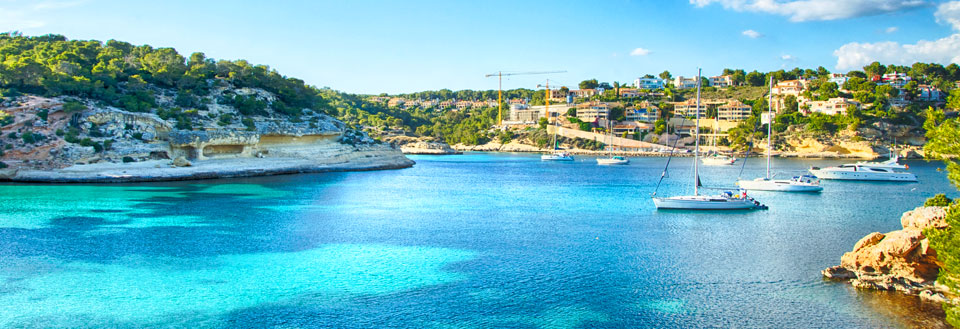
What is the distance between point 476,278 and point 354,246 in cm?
592

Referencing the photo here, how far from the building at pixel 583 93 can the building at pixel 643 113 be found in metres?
26.6

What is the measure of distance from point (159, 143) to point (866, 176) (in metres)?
49.1

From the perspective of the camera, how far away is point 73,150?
39.5 meters

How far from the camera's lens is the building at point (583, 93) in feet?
479

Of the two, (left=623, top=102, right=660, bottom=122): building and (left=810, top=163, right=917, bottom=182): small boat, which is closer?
(left=810, top=163, right=917, bottom=182): small boat

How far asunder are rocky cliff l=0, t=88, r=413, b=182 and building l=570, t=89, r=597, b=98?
94911mm

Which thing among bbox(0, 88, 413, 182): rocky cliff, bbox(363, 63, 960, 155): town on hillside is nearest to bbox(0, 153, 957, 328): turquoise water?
bbox(0, 88, 413, 182): rocky cliff

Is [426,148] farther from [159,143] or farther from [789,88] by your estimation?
[789,88]

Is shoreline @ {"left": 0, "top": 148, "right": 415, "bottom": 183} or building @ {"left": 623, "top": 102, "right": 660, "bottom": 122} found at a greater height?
building @ {"left": 623, "top": 102, "right": 660, "bottom": 122}

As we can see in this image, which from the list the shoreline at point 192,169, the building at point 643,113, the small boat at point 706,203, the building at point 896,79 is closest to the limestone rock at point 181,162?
the shoreline at point 192,169

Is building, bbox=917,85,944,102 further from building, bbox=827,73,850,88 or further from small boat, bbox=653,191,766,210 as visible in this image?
small boat, bbox=653,191,766,210

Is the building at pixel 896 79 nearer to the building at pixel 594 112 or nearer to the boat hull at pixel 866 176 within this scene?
the building at pixel 594 112

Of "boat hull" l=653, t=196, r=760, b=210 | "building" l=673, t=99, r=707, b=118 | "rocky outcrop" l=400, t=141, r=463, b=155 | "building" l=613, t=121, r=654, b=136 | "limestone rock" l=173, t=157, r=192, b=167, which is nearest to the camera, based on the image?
"boat hull" l=653, t=196, r=760, b=210

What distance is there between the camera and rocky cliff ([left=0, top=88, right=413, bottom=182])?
38.6 metres
